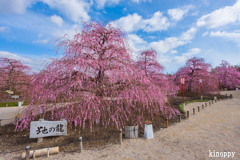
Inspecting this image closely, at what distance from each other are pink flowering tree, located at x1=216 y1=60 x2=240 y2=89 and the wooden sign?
30.7m

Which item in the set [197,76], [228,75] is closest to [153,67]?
[197,76]

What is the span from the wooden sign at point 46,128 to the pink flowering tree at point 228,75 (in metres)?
30.7

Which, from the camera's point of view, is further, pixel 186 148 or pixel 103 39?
pixel 103 39

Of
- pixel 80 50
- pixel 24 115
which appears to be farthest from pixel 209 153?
pixel 24 115

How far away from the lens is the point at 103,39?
4773 millimetres

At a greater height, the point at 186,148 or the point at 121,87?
the point at 121,87

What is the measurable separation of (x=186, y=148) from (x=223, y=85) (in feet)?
101

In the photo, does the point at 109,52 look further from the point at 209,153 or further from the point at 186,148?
the point at 209,153

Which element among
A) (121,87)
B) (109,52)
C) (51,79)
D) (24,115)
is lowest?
(24,115)

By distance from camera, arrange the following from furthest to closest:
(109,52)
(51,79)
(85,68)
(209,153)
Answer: (109,52), (51,79), (85,68), (209,153)

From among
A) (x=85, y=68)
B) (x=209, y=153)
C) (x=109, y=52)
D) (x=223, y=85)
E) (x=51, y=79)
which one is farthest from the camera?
(x=223, y=85)

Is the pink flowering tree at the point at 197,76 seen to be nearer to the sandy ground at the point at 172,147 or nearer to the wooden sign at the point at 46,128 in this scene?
the sandy ground at the point at 172,147

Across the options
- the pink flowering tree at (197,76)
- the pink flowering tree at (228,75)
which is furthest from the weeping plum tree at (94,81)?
the pink flowering tree at (228,75)

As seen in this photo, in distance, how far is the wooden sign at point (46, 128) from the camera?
390 centimetres
